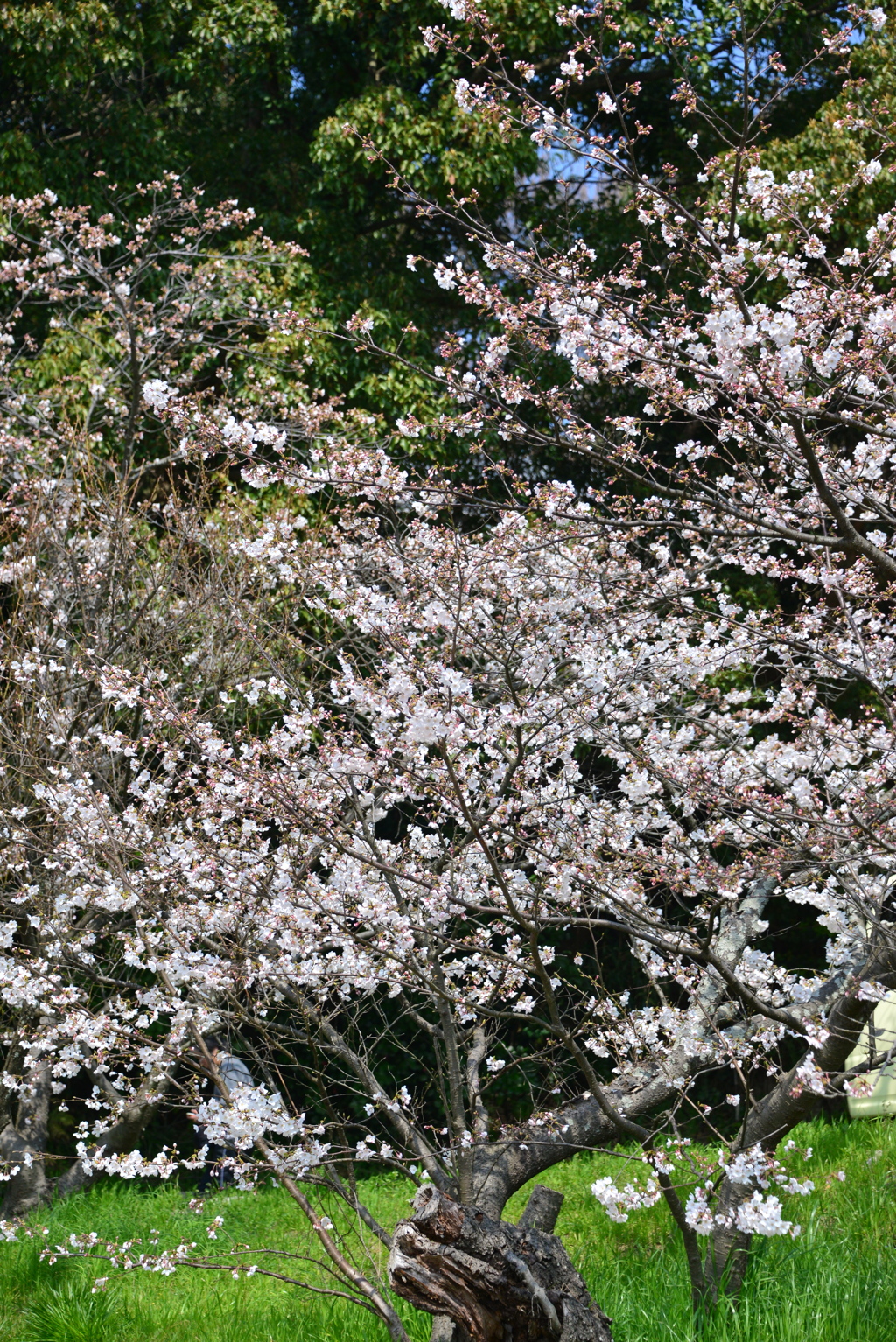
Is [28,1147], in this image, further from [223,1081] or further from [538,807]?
[538,807]

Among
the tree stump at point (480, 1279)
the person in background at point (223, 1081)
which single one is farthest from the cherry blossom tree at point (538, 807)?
the person in background at point (223, 1081)

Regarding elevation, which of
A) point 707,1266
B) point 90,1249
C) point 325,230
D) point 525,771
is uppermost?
point 325,230

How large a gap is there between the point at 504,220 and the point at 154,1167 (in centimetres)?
818

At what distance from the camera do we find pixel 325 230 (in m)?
8.68

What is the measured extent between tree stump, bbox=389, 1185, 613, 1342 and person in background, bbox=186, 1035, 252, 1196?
2.62ft

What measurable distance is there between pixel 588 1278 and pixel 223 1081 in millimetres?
1410

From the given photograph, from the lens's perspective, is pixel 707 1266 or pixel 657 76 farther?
pixel 657 76

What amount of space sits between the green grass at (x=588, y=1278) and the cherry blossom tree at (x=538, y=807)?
0.19m

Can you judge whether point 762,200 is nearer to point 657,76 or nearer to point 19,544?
point 19,544

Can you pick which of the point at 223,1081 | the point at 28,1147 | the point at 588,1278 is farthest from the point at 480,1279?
the point at 28,1147

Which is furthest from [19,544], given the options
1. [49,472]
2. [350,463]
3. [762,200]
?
[762,200]

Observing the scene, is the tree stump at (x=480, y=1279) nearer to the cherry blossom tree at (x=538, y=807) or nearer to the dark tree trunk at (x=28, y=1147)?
the cherry blossom tree at (x=538, y=807)

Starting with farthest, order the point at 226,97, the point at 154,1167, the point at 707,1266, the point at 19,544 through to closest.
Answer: the point at 226,97 → the point at 19,544 → the point at 154,1167 → the point at 707,1266

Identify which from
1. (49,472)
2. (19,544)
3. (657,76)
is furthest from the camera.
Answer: (657,76)
